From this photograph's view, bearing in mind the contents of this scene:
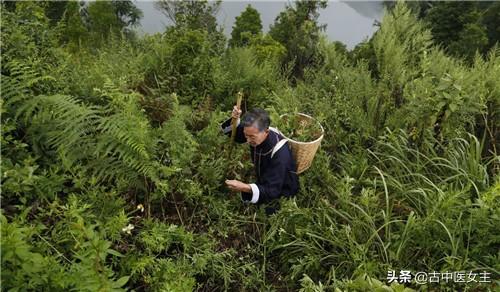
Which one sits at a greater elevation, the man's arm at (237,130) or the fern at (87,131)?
the man's arm at (237,130)

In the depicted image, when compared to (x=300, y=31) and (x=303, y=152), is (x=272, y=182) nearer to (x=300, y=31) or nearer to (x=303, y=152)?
(x=303, y=152)

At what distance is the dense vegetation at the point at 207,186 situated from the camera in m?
2.38

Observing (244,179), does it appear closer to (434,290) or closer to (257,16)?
(434,290)

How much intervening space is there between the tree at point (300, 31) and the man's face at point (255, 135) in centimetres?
403

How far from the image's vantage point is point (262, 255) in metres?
3.02

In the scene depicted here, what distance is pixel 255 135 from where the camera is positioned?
2.95 metres

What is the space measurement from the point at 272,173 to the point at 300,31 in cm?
526

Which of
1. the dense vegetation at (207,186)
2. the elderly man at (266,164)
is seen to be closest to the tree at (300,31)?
the dense vegetation at (207,186)

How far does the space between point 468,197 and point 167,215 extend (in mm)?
2164

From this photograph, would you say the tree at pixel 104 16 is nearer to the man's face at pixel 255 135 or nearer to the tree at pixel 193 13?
the tree at pixel 193 13

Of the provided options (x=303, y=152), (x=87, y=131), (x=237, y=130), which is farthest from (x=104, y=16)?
(x=303, y=152)

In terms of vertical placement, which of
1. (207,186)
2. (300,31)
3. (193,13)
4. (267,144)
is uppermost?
(300,31)

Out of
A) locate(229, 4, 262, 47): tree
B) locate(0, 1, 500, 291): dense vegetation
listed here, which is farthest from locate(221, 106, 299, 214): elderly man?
locate(229, 4, 262, 47): tree

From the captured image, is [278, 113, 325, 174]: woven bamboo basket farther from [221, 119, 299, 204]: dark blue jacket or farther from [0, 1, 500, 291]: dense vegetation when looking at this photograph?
[0, 1, 500, 291]: dense vegetation
